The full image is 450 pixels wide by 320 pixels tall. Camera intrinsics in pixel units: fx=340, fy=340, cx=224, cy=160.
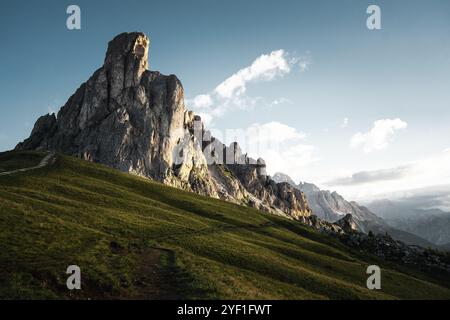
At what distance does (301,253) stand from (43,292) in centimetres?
4476

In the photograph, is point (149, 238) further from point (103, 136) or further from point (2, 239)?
point (103, 136)

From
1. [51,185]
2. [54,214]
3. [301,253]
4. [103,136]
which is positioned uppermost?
[103,136]

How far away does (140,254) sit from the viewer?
40375mm

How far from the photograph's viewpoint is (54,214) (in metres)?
Result: 48.4

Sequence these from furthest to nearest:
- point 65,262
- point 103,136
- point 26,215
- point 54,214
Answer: point 103,136 < point 54,214 < point 26,215 < point 65,262

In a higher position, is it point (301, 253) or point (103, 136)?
point (103, 136)

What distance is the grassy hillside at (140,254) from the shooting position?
29.3m

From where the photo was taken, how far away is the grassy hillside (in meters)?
29.3

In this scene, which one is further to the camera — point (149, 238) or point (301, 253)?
point (301, 253)

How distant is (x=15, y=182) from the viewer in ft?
220
